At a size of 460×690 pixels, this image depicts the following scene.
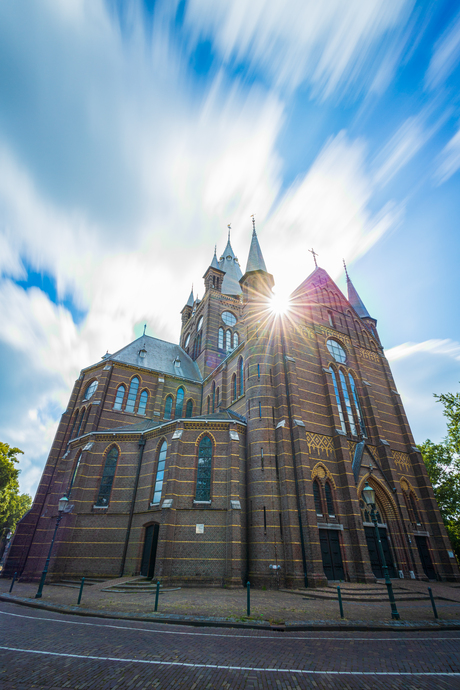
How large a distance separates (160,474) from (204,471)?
3.01 meters

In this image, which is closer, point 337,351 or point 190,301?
point 337,351

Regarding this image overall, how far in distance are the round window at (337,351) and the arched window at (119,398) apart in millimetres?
18595

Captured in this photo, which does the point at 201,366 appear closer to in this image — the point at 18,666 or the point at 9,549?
the point at 9,549

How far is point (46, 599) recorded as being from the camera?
531 inches

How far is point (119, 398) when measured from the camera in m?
29.9

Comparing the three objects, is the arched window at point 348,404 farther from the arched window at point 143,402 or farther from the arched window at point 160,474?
the arched window at point 143,402

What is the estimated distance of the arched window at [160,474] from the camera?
20.8 m

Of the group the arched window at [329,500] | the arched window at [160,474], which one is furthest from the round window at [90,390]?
the arched window at [329,500]

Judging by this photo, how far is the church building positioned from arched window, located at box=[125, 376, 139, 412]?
134mm

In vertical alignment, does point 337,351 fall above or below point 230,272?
below

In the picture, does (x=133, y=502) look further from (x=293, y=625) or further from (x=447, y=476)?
(x=447, y=476)

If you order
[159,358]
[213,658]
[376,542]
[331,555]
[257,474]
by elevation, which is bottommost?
[213,658]

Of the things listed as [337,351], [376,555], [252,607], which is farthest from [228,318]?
[252,607]

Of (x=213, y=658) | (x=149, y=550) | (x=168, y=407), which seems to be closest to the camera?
(x=213, y=658)
